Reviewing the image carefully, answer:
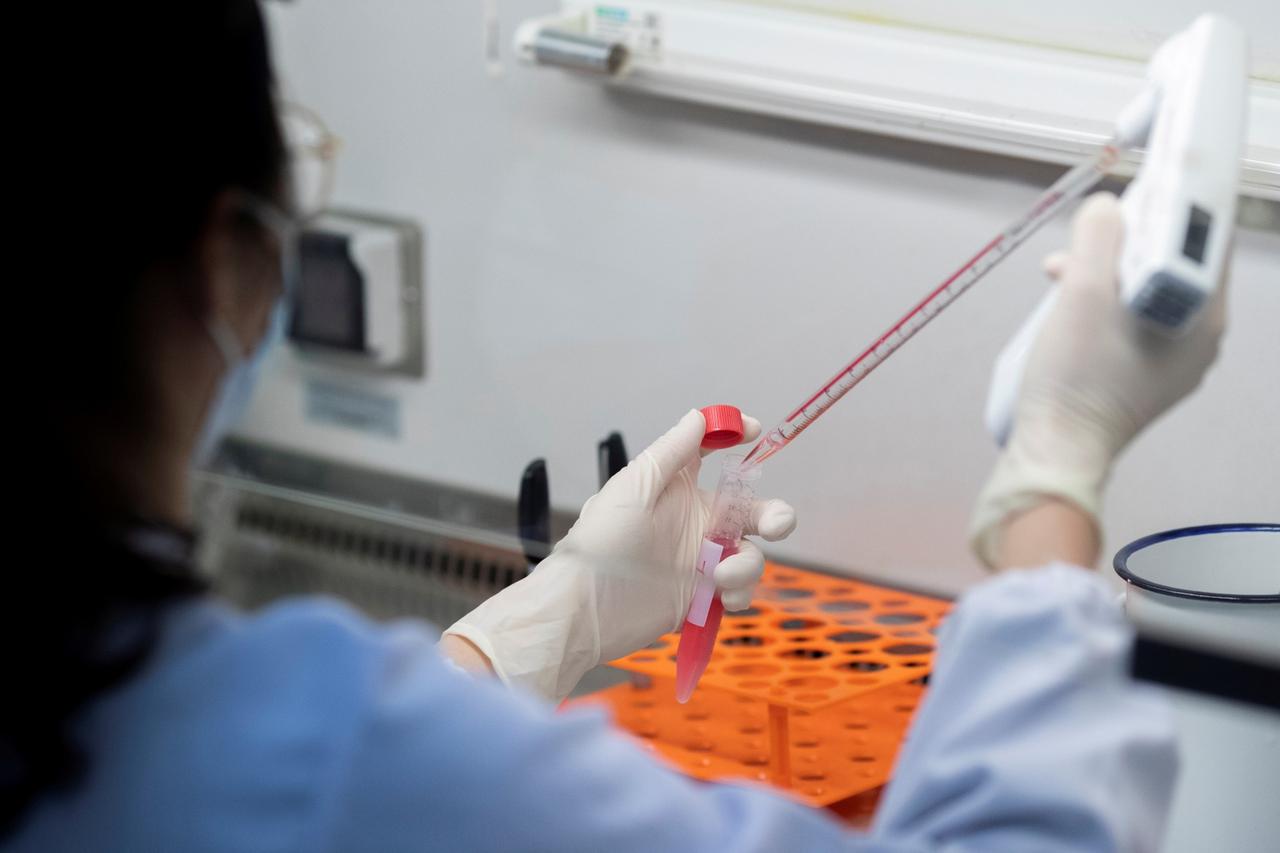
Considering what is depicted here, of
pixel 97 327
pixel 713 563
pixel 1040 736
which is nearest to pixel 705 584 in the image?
pixel 713 563

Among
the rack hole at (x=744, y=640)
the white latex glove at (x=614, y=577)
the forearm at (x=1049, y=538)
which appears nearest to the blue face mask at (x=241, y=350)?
the white latex glove at (x=614, y=577)

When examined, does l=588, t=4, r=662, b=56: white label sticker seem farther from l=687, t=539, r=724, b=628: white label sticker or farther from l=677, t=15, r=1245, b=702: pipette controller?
l=687, t=539, r=724, b=628: white label sticker

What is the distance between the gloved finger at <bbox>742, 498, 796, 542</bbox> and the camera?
1.02m

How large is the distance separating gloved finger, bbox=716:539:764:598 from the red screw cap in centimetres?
9

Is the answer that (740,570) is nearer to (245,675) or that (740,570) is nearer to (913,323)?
(913,323)

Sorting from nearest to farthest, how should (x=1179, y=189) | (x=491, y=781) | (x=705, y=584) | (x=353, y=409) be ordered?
1. (x=491, y=781)
2. (x=1179, y=189)
3. (x=705, y=584)
4. (x=353, y=409)

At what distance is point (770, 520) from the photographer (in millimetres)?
1025

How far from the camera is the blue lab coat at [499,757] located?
1.83 ft

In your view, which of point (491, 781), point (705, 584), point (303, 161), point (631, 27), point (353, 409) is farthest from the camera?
point (353, 409)

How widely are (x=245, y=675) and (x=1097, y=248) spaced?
1.67ft

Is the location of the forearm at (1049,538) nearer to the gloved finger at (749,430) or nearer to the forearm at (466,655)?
the gloved finger at (749,430)

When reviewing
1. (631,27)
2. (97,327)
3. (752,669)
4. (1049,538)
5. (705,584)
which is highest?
(631,27)

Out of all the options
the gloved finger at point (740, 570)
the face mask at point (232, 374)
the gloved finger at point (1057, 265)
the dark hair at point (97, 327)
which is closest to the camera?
the dark hair at point (97, 327)

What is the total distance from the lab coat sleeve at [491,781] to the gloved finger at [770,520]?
0.41m
